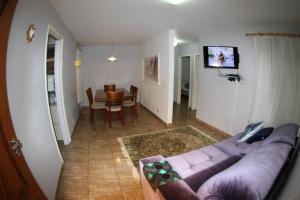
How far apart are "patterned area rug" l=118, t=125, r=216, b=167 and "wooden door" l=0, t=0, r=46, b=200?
1473 mm

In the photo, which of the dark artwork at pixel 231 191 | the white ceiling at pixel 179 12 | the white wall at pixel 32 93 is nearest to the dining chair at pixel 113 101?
the white ceiling at pixel 179 12

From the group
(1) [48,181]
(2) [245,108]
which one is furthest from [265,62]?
(1) [48,181]

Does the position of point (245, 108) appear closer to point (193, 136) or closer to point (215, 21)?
point (193, 136)

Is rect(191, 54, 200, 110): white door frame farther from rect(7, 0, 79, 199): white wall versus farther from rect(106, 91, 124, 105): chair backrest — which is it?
rect(7, 0, 79, 199): white wall

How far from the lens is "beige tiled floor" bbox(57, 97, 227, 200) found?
5.88 feet

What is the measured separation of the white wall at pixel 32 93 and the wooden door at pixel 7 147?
0.40 ft

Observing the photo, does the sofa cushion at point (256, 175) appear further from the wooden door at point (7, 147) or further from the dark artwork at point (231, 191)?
the wooden door at point (7, 147)

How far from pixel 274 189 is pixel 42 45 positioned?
102 inches

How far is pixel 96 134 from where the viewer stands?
3375 millimetres

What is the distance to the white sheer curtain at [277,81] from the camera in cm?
227

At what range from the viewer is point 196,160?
180cm

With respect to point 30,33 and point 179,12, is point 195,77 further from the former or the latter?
point 30,33

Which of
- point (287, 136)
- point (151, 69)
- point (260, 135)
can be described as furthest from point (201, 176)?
point (151, 69)

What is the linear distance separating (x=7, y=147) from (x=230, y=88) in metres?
3.46
